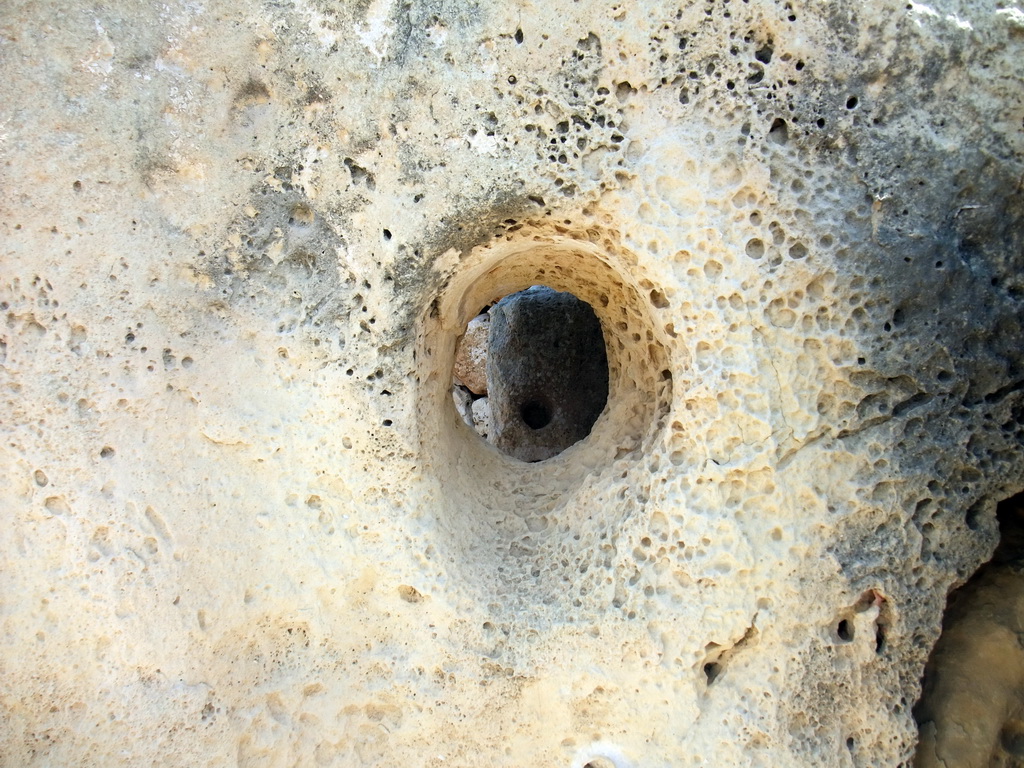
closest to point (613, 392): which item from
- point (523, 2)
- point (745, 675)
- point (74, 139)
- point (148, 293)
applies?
point (745, 675)

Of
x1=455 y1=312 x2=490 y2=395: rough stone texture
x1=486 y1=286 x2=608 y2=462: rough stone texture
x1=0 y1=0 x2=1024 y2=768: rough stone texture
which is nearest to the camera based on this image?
x1=0 y1=0 x2=1024 y2=768: rough stone texture

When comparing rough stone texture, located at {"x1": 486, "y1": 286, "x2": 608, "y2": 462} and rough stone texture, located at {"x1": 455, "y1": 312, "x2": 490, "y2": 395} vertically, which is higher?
rough stone texture, located at {"x1": 455, "y1": 312, "x2": 490, "y2": 395}

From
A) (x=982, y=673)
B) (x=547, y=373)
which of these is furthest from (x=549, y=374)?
(x=982, y=673)

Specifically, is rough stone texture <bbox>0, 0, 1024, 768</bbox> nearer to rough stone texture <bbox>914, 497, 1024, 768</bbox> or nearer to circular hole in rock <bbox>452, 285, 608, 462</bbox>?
rough stone texture <bbox>914, 497, 1024, 768</bbox>

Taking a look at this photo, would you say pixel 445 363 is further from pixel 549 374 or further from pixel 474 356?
pixel 474 356

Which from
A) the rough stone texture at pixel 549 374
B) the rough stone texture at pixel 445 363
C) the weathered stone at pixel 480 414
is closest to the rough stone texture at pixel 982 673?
the rough stone texture at pixel 445 363

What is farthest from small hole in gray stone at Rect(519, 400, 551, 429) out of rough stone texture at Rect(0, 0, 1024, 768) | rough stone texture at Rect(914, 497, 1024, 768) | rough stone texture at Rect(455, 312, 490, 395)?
rough stone texture at Rect(914, 497, 1024, 768)
